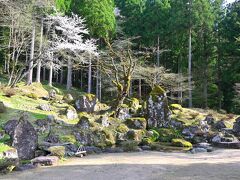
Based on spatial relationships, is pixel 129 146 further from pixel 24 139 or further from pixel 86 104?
pixel 86 104

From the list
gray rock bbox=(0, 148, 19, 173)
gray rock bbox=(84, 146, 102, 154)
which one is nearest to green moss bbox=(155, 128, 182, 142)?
gray rock bbox=(84, 146, 102, 154)

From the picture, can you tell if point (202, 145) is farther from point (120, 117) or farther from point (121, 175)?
point (121, 175)

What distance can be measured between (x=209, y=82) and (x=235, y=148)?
15.2 meters

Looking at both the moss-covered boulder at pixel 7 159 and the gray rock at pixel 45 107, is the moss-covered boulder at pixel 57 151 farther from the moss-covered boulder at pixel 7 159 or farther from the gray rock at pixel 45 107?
the gray rock at pixel 45 107

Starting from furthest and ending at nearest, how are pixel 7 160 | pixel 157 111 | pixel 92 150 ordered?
pixel 157 111 < pixel 92 150 < pixel 7 160

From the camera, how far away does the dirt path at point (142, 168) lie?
7883 mm

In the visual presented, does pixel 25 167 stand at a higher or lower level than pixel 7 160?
lower

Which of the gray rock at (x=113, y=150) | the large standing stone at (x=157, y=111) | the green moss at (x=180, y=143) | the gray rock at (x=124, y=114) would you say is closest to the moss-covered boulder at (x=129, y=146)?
the gray rock at (x=113, y=150)

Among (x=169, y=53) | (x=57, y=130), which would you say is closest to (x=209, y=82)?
(x=169, y=53)

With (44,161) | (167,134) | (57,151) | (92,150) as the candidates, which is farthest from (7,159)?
(167,134)

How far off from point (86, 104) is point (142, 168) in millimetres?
9592

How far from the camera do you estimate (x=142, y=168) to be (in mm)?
8953

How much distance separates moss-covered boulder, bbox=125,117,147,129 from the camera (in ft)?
52.6

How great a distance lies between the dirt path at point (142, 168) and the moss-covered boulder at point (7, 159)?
0.32 metres
